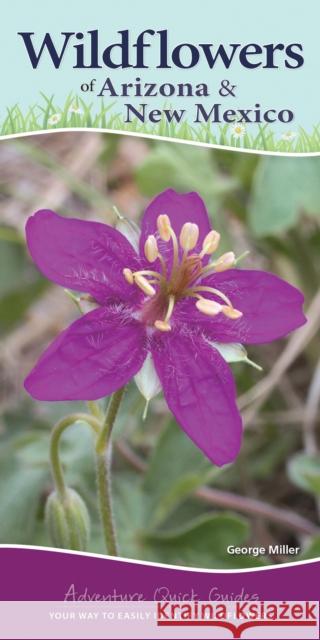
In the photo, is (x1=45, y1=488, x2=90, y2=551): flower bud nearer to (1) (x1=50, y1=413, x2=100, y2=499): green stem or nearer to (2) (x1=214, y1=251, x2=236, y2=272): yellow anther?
(1) (x1=50, y1=413, x2=100, y2=499): green stem

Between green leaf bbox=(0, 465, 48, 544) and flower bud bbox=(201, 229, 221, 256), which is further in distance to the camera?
green leaf bbox=(0, 465, 48, 544)

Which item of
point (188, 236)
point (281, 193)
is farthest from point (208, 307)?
point (281, 193)

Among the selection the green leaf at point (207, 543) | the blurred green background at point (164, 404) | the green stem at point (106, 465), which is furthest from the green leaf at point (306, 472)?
the green stem at point (106, 465)

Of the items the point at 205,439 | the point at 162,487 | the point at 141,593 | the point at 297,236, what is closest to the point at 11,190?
the point at 297,236

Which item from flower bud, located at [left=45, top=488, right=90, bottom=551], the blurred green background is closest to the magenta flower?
flower bud, located at [left=45, top=488, right=90, bottom=551]

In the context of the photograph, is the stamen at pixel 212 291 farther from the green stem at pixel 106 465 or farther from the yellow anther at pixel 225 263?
the green stem at pixel 106 465
